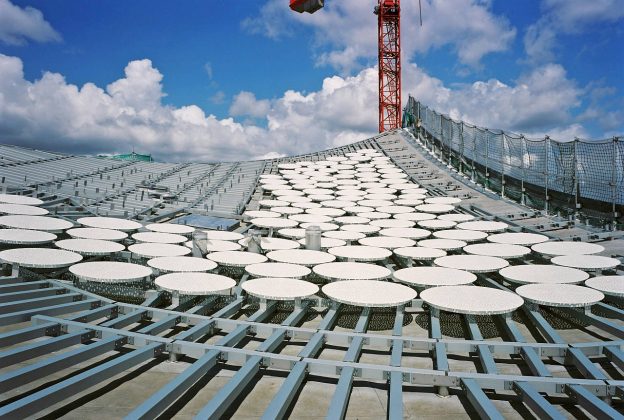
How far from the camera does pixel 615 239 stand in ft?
41.8

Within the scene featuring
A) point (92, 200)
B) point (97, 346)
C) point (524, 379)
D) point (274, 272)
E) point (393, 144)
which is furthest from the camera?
point (393, 144)

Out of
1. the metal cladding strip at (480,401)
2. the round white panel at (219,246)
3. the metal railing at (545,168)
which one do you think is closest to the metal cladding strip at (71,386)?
the metal cladding strip at (480,401)

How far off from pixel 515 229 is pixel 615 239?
2809 millimetres

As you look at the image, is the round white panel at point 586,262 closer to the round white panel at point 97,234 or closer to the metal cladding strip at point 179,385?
the metal cladding strip at point 179,385

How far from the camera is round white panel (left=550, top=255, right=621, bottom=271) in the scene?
8.84m

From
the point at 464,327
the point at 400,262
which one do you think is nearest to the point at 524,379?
the point at 464,327

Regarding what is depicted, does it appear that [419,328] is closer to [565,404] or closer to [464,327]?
[464,327]

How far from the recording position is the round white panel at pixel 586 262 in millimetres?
8844

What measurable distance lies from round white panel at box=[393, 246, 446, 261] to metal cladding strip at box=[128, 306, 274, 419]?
215 inches

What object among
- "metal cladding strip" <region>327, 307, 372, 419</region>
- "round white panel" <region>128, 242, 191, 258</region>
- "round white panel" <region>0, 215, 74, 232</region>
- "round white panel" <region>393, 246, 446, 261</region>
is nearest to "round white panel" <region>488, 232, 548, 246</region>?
"round white panel" <region>393, 246, 446, 261</region>

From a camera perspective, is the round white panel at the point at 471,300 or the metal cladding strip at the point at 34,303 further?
the metal cladding strip at the point at 34,303

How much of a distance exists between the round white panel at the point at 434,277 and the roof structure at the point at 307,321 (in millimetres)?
46

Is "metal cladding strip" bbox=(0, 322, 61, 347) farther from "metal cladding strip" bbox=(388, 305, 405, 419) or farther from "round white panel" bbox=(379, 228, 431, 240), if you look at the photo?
"round white panel" bbox=(379, 228, 431, 240)

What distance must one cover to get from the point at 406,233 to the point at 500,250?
321 centimetres
